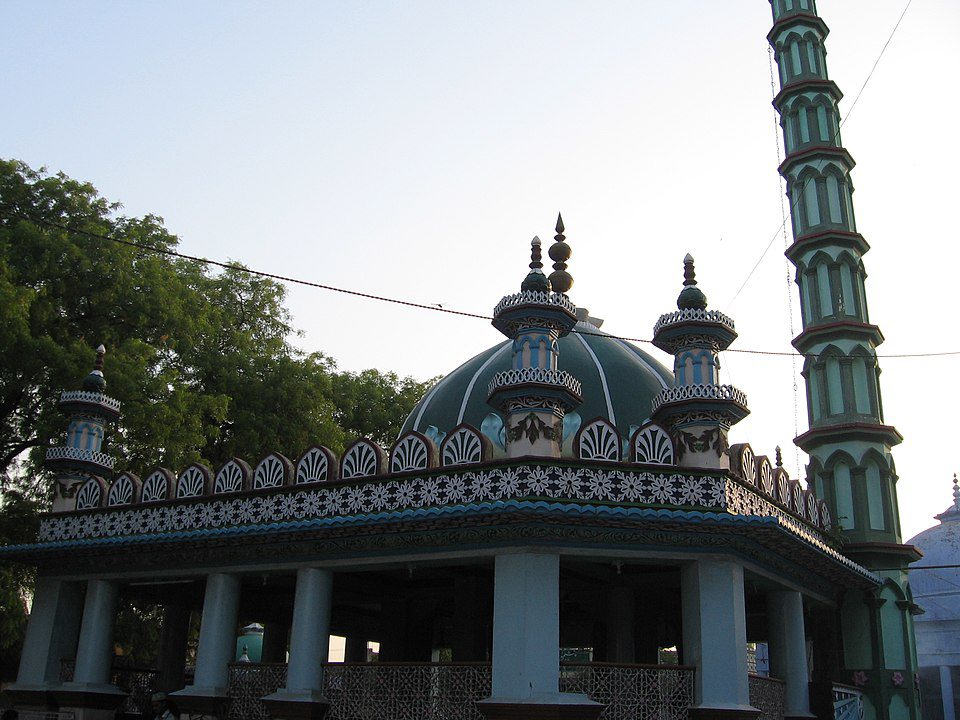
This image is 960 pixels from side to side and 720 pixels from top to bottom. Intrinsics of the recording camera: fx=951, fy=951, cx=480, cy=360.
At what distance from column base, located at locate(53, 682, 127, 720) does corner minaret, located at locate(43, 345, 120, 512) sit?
2.72m

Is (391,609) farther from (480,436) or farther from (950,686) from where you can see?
(950,686)

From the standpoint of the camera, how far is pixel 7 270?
733 inches

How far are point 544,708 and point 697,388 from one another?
4012 millimetres

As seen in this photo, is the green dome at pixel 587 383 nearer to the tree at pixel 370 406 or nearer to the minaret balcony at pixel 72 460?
the minaret balcony at pixel 72 460

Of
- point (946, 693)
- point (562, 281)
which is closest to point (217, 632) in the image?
point (562, 281)

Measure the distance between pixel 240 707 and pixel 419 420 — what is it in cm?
519

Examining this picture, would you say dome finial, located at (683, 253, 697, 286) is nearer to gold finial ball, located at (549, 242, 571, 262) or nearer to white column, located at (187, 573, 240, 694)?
gold finial ball, located at (549, 242, 571, 262)

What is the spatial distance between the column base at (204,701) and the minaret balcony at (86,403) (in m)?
5.22

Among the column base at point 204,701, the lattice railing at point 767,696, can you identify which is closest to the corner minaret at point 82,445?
the column base at point 204,701

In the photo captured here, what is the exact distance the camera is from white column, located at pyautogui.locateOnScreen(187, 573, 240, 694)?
480 inches

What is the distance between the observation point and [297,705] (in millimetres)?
11312

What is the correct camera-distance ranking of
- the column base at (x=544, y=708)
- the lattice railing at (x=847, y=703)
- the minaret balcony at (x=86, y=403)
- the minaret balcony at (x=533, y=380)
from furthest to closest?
the minaret balcony at (x=86, y=403), the lattice railing at (x=847, y=703), the minaret balcony at (x=533, y=380), the column base at (x=544, y=708)

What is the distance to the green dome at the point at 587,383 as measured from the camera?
551 inches

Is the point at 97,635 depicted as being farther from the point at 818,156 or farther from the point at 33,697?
the point at 818,156
